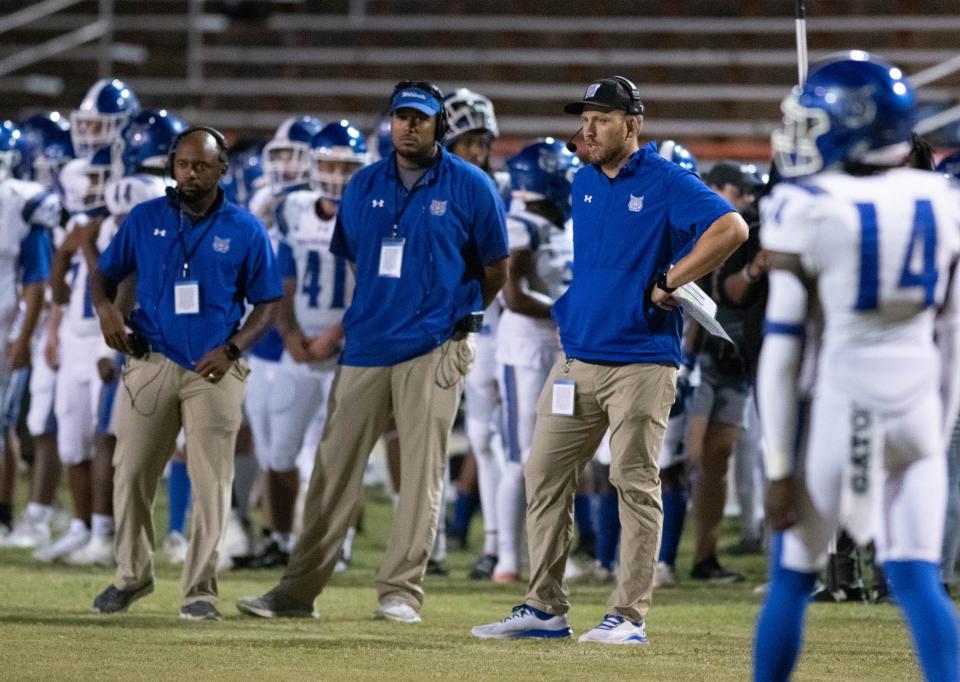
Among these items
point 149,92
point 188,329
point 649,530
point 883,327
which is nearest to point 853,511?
point 883,327

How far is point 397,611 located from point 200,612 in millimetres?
697

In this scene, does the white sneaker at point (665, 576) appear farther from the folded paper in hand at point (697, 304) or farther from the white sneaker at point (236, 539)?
the folded paper in hand at point (697, 304)

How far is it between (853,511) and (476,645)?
2083 mm

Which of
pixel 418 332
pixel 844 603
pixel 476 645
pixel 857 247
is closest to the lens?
pixel 857 247

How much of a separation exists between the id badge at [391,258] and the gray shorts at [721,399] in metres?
2.22

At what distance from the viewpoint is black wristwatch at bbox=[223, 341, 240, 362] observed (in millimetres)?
6223

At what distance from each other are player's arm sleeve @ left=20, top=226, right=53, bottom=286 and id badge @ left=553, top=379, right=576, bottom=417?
3.77 meters

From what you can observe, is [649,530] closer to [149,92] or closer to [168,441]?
[168,441]

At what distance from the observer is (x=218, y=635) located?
5.76 m

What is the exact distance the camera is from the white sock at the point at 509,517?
25.8ft

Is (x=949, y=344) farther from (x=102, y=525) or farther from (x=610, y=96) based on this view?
(x=102, y=525)

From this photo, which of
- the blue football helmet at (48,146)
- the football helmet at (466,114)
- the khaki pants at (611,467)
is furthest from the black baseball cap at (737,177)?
the blue football helmet at (48,146)

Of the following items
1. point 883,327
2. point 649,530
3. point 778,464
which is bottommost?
point 649,530

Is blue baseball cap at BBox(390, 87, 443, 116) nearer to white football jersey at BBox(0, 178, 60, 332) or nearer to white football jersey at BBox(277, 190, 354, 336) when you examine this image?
white football jersey at BBox(277, 190, 354, 336)
